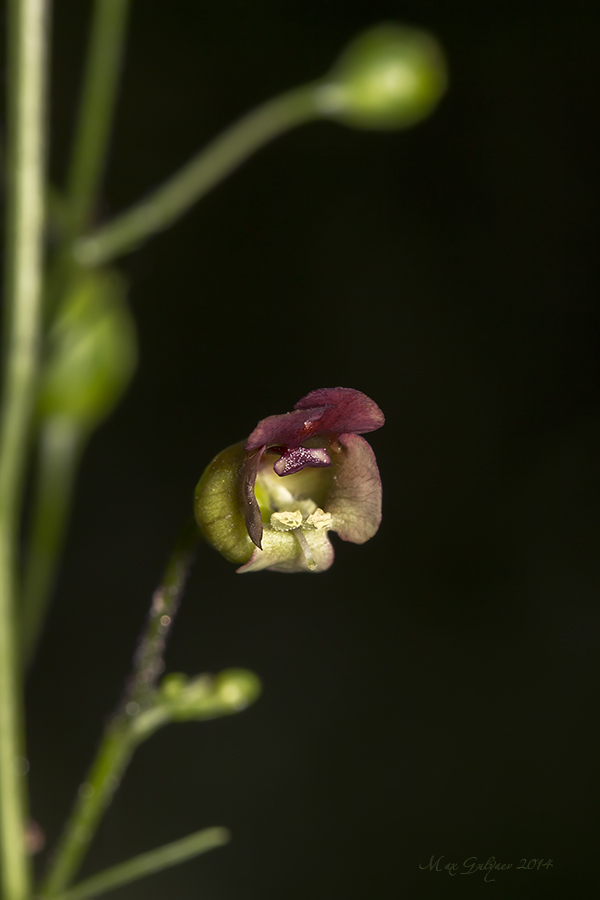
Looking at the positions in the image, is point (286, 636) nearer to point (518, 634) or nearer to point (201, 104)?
point (518, 634)

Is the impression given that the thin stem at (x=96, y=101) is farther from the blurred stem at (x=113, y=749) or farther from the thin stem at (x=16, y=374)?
the blurred stem at (x=113, y=749)

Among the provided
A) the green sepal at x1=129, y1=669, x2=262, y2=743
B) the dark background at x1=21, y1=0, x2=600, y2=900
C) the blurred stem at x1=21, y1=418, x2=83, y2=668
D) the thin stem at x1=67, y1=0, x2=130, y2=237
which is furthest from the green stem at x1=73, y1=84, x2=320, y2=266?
the dark background at x1=21, y1=0, x2=600, y2=900

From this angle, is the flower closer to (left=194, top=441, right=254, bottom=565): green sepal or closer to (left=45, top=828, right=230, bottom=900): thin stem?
(left=194, top=441, right=254, bottom=565): green sepal

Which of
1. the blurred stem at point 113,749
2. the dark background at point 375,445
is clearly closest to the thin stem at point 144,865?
the blurred stem at point 113,749

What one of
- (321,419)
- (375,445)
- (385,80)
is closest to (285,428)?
(321,419)

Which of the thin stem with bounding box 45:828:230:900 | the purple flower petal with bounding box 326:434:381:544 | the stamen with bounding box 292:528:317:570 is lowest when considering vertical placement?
the thin stem with bounding box 45:828:230:900

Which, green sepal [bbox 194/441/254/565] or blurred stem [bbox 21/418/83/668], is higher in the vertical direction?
blurred stem [bbox 21/418/83/668]

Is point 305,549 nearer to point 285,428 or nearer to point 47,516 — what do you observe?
point 285,428
